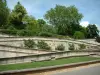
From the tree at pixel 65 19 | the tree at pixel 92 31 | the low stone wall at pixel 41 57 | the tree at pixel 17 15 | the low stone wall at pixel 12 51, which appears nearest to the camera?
the low stone wall at pixel 41 57

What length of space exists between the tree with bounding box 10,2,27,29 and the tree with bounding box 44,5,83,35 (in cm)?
2256

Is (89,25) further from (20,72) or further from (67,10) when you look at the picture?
(20,72)

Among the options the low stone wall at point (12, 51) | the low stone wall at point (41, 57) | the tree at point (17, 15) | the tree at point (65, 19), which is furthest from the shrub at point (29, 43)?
the tree at point (65, 19)

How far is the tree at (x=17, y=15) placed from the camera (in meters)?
60.3

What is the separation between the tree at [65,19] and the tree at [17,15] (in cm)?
2256

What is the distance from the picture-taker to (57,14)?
85.6m

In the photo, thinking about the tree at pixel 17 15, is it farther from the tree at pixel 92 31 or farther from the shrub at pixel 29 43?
the tree at pixel 92 31

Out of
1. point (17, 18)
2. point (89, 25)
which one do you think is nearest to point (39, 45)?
point (17, 18)

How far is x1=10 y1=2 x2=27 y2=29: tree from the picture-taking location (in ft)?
198

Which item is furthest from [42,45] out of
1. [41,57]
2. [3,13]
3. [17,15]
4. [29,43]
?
[17,15]

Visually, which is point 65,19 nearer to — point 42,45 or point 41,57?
point 42,45

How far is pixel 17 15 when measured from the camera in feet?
198

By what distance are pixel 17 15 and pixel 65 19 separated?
26381mm

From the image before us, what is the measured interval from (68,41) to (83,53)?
14.9m
